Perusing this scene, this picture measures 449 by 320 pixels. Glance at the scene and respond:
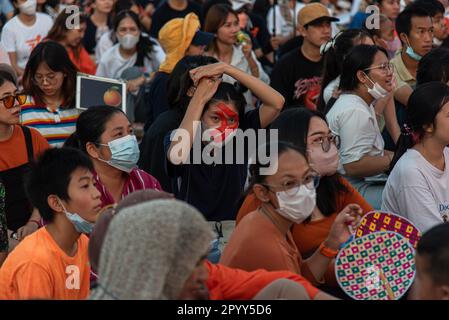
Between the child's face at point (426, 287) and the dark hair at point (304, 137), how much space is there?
1.45 meters

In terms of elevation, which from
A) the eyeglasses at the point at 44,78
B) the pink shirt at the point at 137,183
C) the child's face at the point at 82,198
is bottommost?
the pink shirt at the point at 137,183

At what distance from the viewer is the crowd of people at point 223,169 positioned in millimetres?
3332

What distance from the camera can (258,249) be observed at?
4121mm

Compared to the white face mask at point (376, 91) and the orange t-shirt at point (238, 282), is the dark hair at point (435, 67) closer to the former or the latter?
the white face mask at point (376, 91)

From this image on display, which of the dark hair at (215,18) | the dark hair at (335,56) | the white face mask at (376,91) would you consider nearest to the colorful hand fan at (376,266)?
the white face mask at (376,91)

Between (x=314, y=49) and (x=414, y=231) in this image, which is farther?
(x=314, y=49)

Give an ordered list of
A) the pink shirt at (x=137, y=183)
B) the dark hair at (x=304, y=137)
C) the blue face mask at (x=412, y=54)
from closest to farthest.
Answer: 1. the dark hair at (x=304, y=137)
2. the pink shirt at (x=137, y=183)
3. the blue face mask at (x=412, y=54)

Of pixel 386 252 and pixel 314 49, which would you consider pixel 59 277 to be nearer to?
pixel 386 252

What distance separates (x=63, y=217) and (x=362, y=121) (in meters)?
2.42

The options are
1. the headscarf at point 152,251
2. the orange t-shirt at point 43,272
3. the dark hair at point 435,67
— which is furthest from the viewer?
the dark hair at point 435,67

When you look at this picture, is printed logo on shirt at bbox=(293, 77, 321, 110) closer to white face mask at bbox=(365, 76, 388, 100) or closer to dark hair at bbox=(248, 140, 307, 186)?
white face mask at bbox=(365, 76, 388, 100)

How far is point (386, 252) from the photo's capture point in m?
4.26
